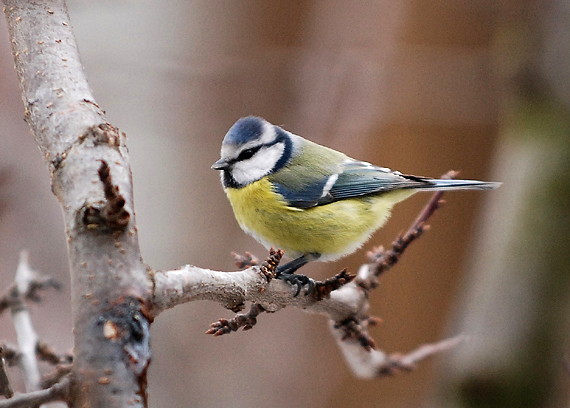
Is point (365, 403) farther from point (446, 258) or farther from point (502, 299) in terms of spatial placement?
point (502, 299)

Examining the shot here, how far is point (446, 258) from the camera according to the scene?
2.65 m

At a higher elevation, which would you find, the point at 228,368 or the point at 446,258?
the point at 446,258

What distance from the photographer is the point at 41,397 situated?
20.3 inches

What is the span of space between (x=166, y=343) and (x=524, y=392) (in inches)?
52.7

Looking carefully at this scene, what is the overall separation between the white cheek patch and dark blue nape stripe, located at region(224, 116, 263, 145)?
5 centimetres

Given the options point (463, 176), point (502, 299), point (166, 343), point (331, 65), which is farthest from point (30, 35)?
point (463, 176)

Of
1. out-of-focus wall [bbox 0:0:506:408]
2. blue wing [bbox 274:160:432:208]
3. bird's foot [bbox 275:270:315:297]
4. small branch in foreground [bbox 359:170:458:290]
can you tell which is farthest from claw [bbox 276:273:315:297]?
out-of-focus wall [bbox 0:0:506:408]

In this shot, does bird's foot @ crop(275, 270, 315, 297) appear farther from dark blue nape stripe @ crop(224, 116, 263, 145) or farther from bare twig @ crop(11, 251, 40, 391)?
dark blue nape stripe @ crop(224, 116, 263, 145)

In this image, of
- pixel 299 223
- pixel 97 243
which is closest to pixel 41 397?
pixel 97 243

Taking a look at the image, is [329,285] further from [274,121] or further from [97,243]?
→ [274,121]

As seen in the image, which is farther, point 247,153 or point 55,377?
point 247,153

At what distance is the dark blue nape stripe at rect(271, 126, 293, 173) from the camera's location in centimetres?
150

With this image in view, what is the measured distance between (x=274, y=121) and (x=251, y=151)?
91 centimetres

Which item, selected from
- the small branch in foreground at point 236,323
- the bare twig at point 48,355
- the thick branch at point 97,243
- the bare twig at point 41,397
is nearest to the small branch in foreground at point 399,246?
the small branch in foreground at point 236,323
